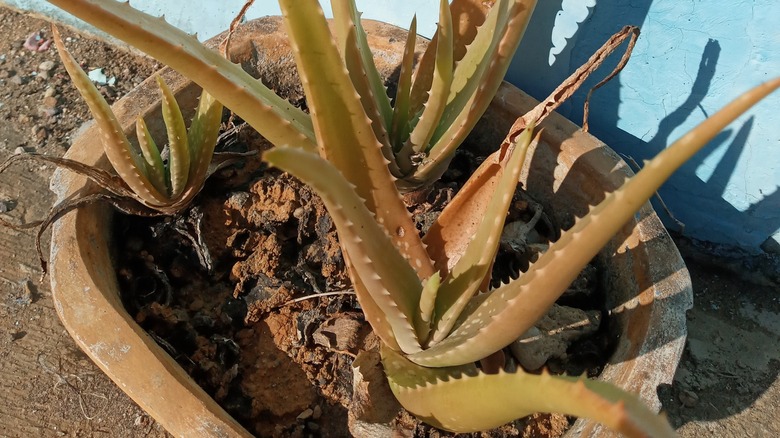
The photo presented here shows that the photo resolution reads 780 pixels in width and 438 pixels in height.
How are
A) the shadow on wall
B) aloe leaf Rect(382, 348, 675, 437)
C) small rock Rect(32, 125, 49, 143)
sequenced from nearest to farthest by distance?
aloe leaf Rect(382, 348, 675, 437)
the shadow on wall
small rock Rect(32, 125, 49, 143)

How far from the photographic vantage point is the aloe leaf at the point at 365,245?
0.41m

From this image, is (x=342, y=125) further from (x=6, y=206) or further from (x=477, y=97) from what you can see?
(x=6, y=206)

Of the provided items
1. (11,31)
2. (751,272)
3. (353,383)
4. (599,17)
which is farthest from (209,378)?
(11,31)

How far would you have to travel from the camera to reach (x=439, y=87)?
2.60 feet

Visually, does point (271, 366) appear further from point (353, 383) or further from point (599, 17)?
point (599, 17)

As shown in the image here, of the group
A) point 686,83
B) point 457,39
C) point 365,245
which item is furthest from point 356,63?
point 686,83

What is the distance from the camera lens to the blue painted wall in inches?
35.1

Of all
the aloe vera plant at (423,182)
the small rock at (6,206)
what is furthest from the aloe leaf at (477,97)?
the small rock at (6,206)

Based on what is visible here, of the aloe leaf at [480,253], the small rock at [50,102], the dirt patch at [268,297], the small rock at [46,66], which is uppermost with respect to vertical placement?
the aloe leaf at [480,253]

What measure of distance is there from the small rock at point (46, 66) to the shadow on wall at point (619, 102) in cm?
130

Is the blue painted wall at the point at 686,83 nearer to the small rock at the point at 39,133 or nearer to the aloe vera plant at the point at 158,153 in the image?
the aloe vera plant at the point at 158,153

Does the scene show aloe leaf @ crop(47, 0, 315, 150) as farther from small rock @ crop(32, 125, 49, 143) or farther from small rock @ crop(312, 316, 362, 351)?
small rock @ crop(32, 125, 49, 143)

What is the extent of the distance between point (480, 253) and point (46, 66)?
1534 mm

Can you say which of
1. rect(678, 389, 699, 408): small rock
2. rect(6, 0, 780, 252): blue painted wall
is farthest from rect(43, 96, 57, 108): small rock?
rect(678, 389, 699, 408): small rock
